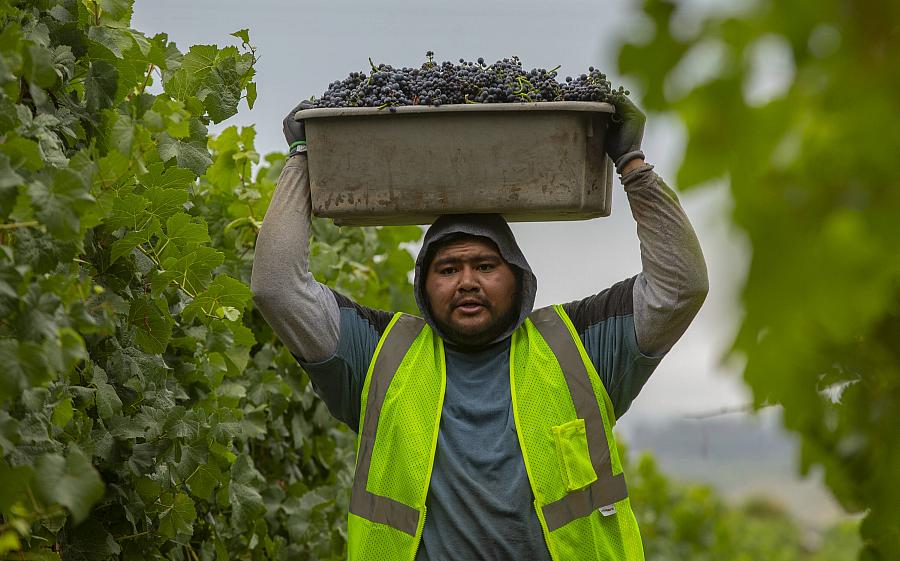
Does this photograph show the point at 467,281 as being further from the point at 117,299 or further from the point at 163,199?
the point at 117,299

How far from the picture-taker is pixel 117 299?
2607mm

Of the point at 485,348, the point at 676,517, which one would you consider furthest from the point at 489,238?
the point at 676,517

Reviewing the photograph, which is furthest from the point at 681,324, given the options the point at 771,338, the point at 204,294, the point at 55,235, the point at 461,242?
the point at 771,338

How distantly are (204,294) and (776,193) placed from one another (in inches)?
86.8

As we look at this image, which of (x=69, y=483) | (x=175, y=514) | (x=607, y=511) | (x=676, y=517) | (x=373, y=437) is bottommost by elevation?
(x=676, y=517)

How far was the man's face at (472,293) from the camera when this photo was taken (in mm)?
3223

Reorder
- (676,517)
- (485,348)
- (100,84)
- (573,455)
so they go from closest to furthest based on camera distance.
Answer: (100,84) < (573,455) < (485,348) < (676,517)

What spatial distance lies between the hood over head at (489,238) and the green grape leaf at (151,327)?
0.78 m

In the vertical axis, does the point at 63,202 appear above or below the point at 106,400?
above

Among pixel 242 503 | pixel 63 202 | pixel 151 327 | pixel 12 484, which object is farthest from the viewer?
pixel 242 503

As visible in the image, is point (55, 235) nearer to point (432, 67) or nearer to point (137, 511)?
point (137, 511)

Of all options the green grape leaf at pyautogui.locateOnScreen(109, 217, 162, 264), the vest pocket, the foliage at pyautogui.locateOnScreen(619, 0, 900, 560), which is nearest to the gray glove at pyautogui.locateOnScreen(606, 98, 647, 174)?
the vest pocket

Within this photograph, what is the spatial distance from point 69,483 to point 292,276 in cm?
123

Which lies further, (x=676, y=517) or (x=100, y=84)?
(x=676, y=517)
